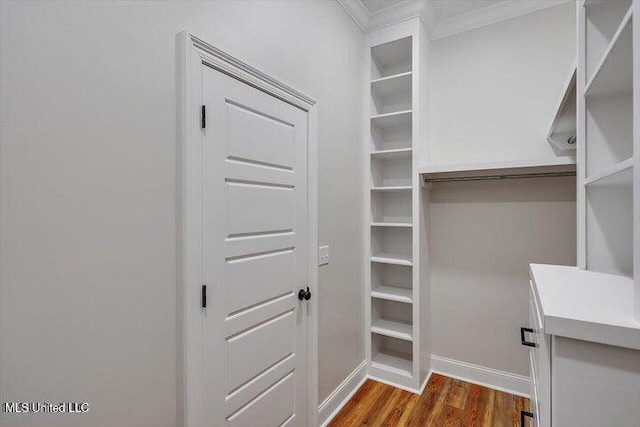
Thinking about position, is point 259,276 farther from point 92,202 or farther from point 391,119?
point 391,119

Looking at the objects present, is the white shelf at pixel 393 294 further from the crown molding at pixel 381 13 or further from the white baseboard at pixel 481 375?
the crown molding at pixel 381 13

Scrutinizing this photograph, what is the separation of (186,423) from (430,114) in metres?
2.73

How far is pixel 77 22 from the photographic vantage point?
88 centimetres

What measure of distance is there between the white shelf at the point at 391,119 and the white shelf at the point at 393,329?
1.78m

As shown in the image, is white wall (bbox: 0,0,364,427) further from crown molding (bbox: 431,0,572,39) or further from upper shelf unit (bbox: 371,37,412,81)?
crown molding (bbox: 431,0,572,39)

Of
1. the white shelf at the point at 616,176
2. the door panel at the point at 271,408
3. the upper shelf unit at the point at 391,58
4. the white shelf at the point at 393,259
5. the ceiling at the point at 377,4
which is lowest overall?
the door panel at the point at 271,408

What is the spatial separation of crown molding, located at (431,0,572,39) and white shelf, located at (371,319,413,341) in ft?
8.44

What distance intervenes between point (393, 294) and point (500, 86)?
6.24ft

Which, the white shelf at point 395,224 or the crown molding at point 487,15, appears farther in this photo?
the white shelf at point 395,224

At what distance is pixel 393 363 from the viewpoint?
2.60m

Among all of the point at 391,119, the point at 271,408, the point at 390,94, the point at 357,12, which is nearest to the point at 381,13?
the point at 357,12

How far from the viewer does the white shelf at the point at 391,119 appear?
2479 millimetres

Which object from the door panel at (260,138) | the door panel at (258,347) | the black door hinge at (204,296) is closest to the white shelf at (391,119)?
the door panel at (260,138)

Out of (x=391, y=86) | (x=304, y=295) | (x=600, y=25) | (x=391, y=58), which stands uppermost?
(x=391, y=58)
